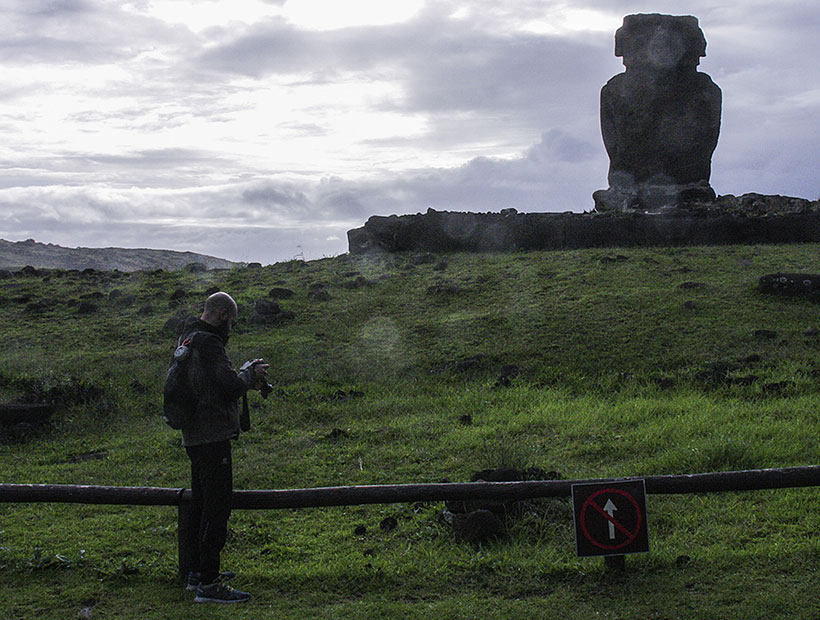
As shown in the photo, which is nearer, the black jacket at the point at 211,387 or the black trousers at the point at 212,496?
the black jacket at the point at 211,387

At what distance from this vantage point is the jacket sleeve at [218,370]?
5.14 meters

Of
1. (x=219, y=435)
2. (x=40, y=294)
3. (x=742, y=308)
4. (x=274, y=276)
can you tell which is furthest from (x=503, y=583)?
(x=40, y=294)

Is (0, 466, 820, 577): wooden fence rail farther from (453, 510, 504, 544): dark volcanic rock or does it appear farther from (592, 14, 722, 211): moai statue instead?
(592, 14, 722, 211): moai statue

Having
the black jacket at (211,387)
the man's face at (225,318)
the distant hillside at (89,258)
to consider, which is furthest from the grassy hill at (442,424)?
the distant hillside at (89,258)

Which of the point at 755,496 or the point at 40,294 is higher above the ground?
the point at 40,294

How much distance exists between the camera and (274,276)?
21516 mm

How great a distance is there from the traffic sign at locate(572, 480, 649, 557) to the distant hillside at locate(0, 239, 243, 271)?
3761 centimetres

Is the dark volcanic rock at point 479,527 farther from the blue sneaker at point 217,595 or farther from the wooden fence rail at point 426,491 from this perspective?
the blue sneaker at point 217,595

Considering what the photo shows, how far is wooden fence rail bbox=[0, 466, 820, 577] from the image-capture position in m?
5.68

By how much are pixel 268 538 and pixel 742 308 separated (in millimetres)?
10650

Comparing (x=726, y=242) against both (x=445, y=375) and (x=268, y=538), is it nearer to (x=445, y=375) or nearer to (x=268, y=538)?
(x=445, y=375)

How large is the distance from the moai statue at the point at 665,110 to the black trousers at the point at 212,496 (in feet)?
69.6

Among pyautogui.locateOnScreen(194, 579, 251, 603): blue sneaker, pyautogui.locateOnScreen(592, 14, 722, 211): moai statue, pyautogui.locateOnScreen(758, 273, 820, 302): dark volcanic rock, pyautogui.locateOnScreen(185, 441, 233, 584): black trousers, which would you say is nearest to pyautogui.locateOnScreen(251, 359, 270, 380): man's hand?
pyautogui.locateOnScreen(185, 441, 233, 584): black trousers

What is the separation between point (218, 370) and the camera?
5.15 meters
